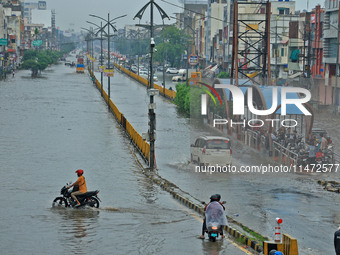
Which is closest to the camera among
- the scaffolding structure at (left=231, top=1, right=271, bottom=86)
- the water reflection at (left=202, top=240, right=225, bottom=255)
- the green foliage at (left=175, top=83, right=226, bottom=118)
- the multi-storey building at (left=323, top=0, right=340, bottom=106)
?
the water reflection at (left=202, top=240, right=225, bottom=255)

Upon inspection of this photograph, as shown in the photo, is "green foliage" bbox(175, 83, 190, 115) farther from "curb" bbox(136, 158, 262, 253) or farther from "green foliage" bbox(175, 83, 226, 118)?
"curb" bbox(136, 158, 262, 253)

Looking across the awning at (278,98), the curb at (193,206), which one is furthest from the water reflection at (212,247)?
the awning at (278,98)

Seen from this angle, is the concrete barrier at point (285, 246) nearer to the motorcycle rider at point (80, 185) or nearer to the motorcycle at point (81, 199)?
the motorcycle at point (81, 199)

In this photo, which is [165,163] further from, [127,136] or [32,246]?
[32,246]

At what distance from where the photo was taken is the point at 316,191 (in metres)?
26.1

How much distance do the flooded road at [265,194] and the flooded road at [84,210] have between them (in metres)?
1.61

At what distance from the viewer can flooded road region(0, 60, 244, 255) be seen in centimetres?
1675

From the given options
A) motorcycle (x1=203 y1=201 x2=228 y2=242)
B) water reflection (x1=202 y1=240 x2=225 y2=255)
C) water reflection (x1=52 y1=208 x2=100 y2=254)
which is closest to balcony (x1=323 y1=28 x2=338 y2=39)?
water reflection (x1=52 y1=208 x2=100 y2=254)

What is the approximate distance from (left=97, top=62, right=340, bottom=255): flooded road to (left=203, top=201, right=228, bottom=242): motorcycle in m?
1.91

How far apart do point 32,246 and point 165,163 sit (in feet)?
57.9

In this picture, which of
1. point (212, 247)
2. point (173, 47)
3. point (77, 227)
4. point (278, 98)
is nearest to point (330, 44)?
point (278, 98)

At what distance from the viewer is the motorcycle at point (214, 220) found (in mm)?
16781

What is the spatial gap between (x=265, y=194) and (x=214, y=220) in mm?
8697

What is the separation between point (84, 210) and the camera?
21.1 m
